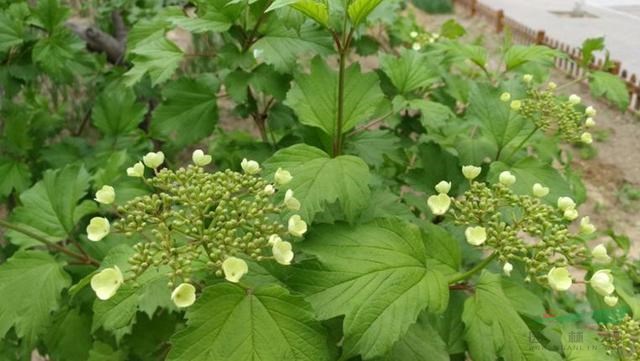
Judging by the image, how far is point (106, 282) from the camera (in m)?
1.04

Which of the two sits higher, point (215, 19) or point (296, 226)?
point (215, 19)

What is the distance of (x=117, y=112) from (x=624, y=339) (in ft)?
7.10

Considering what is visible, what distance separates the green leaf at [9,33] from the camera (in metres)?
2.35

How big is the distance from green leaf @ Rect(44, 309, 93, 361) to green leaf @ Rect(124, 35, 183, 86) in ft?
2.64

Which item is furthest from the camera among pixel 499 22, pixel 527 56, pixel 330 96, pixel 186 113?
pixel 499 22

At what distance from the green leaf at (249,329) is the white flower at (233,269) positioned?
0.04 metres

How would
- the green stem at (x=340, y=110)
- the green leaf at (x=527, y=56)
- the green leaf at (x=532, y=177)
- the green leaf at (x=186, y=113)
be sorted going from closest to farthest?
the green stem at (x=340, y=110), the green leaf at (x=532, y=177), the green leaf at (x=186, y=113), the green leaf at (x=527, y=56)

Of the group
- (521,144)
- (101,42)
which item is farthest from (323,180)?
(101,42)

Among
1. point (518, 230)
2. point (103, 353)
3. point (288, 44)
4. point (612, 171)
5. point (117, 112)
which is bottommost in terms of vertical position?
point (612, 171)

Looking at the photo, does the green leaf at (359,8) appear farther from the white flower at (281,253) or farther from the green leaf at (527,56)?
the green leaf at (527,56)

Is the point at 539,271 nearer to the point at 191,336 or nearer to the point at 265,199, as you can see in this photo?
the point at 265,199

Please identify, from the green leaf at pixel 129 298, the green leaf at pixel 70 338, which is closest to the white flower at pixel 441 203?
the green leaf at pixel 129 298

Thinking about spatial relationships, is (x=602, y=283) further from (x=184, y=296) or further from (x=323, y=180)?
(x=184, y=296)

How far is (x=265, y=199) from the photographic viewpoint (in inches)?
46.8
